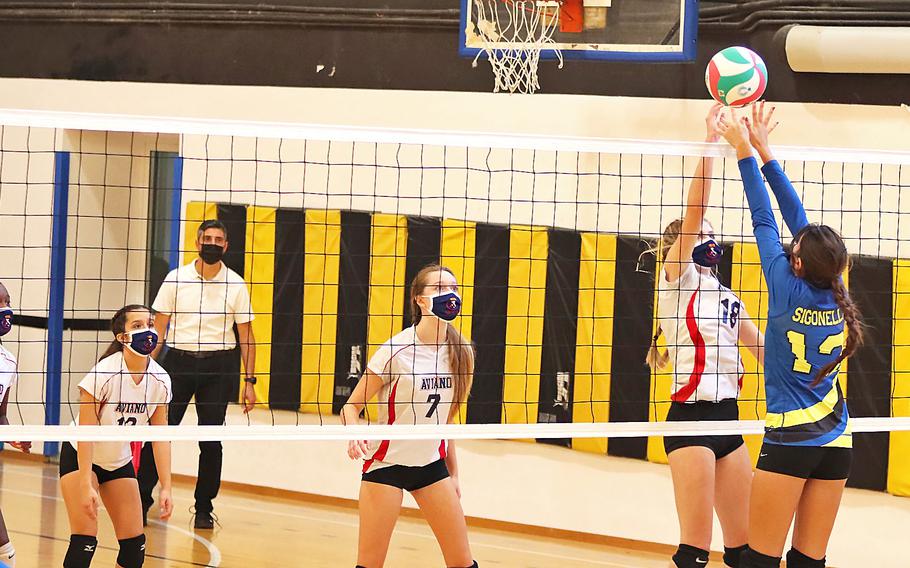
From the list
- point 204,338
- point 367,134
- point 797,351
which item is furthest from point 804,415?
point 204,338

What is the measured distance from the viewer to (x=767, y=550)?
12.8 feet

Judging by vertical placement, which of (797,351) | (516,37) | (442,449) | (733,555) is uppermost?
(516,37)

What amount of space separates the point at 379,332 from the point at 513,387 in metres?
1.04

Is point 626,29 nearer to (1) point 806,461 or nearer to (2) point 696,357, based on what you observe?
(2) point 696,357

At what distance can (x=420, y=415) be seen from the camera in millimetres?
4758

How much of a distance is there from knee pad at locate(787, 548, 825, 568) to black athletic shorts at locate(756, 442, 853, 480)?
288mm

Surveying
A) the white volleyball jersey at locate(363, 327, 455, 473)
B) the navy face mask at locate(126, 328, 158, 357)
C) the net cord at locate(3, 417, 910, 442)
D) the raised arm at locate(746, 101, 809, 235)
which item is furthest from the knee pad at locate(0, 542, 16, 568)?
the raised arm at locate(746, 101, 809, 235)

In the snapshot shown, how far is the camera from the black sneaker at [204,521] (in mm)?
7258

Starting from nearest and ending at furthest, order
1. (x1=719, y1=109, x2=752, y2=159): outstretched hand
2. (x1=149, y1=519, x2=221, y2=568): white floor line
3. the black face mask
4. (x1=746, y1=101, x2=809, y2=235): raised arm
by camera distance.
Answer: (x1=746, y1=101, x2=809, y2=235): raised arm < (x1=719, y1=109, x2=752, y2=159): outstretched hand < (x1=149, y1=519, x2=221, y2=568): white floor line < the black face mask

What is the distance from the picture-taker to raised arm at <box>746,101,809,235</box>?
4.10m

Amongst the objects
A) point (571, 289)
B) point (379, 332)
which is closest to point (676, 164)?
point (571, 289)

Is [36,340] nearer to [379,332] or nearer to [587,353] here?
[379,332]

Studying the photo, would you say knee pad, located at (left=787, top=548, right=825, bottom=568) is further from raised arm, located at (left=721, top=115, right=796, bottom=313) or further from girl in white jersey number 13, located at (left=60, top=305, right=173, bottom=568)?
girl in white jersey number 13, located at (left=60, top=305, right=173, bottom=568)

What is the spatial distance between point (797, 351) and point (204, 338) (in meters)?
4.50
